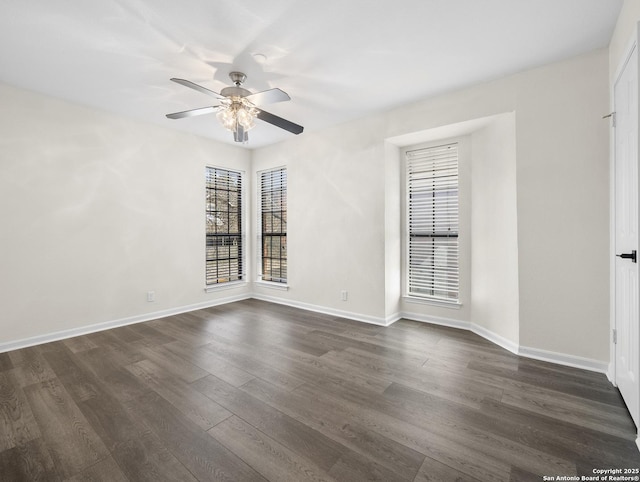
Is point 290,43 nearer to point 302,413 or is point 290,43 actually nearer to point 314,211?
point 314,211

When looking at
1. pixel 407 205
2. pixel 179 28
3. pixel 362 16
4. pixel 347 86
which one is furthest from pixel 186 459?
pixel 407 205

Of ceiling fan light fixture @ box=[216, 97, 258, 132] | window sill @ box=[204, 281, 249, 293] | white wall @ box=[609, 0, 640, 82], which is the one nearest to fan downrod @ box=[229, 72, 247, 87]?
ceiling fan light fixture @ box=[216, 97, 258, 132]

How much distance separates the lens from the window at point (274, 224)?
5195 mm

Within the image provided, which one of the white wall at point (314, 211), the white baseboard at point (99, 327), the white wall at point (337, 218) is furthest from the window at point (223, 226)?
the white wall at point (337, 218)

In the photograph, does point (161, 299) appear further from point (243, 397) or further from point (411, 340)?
point (411, 340)

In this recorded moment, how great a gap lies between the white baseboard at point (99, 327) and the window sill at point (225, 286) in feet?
0.58

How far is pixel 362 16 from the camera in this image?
212 cm

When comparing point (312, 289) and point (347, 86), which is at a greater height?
point (347, 86)

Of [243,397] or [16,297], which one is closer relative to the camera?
[243,397]

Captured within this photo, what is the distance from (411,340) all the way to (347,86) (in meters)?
2.79

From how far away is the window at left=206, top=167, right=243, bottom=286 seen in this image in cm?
497

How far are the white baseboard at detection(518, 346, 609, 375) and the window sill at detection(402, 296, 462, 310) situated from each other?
36.2 inches

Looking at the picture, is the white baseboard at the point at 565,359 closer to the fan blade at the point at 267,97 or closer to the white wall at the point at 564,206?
the white wall at the point at 564,206

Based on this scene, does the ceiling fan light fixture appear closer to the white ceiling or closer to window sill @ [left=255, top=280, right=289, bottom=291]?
the white ceiling
